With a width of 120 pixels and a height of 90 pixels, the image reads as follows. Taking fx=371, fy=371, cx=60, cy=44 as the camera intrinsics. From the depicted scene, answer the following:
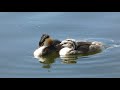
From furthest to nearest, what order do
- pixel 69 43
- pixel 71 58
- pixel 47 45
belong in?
1. pixel 47 45
2. pixel 69 43
3. pixel 71 58

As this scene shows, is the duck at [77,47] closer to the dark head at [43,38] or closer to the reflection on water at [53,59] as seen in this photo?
the reflection on water at [53,59]

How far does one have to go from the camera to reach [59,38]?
12.9 ft

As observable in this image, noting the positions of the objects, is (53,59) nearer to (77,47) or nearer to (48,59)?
(48,59)

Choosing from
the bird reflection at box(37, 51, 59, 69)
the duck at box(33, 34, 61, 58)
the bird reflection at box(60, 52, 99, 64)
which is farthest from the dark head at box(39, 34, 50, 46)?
the bird reflection at box(60, 52, 99, 64)

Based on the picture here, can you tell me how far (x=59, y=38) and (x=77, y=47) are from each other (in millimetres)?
348

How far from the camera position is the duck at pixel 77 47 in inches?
141

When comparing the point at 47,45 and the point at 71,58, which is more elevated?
the point at 47,45

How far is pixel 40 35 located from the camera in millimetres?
4020

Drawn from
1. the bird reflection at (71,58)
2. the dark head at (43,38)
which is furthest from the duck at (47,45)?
the bird reflection at (71,58)

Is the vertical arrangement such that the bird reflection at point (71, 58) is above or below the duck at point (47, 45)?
below

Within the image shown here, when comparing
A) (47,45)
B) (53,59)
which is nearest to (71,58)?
(53,59)

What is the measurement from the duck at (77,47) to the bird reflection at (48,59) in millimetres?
66
